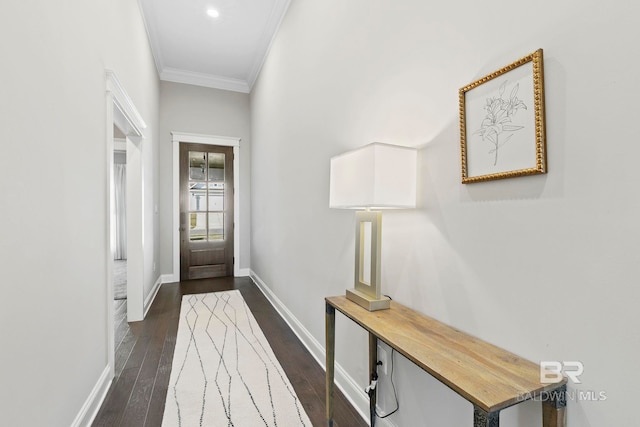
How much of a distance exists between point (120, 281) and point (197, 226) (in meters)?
1.54

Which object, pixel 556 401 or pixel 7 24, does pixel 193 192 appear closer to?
pixel 7 24

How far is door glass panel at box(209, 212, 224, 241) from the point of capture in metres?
5.09

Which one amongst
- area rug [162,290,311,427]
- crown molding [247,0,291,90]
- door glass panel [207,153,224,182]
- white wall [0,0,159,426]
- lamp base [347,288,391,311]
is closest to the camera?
white wall [0,0,159,426]

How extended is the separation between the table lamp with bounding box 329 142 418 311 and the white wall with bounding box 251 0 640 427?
9 centimetres

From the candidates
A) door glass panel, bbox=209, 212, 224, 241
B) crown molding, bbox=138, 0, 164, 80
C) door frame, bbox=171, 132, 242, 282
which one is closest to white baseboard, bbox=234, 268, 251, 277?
door frame, bbox=171, 132, 242, 282

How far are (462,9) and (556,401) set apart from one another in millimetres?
1283

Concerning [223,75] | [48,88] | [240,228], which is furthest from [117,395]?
[223,75]

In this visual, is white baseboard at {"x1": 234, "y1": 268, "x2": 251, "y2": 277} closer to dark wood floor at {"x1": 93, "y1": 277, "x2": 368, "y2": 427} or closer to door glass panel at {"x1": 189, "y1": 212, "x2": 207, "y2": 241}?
door glass panel at {"x1": 189, "y1": 212, "x2": 207, "y2": 241}

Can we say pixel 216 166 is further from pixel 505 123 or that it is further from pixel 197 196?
pixel 505 123

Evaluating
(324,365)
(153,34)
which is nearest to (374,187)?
(324,365)

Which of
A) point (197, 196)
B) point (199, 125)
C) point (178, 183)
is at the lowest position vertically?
point (197, 196)

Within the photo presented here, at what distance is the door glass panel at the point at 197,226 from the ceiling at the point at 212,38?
2.14 m

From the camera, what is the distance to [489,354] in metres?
0.95

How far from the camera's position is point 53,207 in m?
1.33
